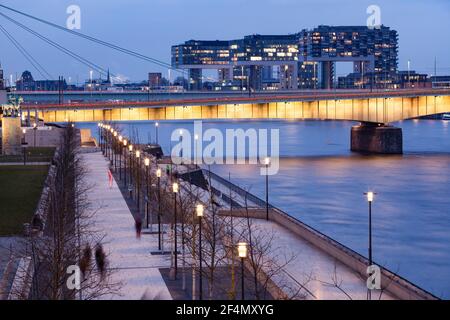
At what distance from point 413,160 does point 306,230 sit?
88.5 feet

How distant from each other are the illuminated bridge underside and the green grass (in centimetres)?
694

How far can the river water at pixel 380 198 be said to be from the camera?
671 inches

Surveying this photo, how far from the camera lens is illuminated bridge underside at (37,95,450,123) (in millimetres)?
43406

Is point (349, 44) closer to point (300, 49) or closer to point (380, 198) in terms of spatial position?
point (300, 49)

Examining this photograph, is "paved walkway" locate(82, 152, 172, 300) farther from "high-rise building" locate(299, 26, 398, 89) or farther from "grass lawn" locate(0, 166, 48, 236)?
"high-rise building" locate(299, 26, 398, 89)

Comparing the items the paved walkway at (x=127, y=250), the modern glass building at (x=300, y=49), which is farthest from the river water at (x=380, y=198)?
the modern glass building at (x=300, y=49)

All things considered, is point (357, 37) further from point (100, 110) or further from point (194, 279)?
point (194, 279)

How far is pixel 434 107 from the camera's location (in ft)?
159

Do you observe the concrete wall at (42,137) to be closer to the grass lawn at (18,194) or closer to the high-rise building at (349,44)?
the grass lawn at (18,194)

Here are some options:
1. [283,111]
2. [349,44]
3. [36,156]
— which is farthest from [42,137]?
[349,44]

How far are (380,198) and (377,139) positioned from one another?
69.1ft

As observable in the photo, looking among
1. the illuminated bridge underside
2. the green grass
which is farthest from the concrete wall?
the illuminated bridge underside

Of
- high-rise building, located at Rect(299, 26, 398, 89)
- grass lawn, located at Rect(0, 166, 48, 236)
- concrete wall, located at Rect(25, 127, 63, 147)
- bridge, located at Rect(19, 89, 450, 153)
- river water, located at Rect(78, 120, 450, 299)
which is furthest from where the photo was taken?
high-rise building, located at Rect(299, 26, 398, 89)
